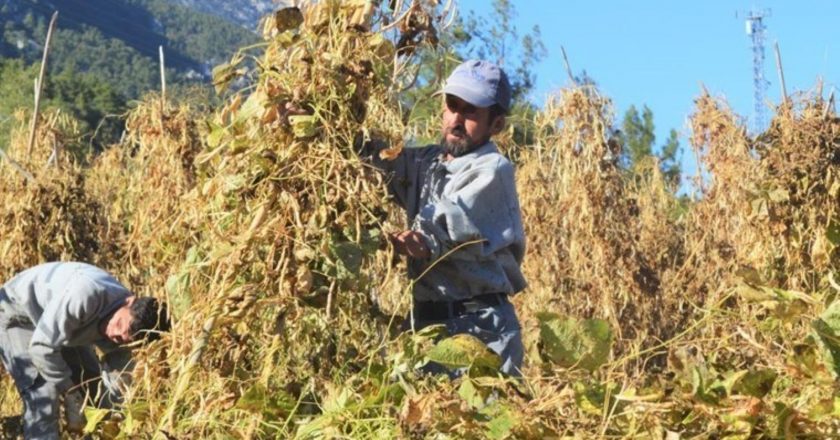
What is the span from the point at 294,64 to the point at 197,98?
17.4 ft

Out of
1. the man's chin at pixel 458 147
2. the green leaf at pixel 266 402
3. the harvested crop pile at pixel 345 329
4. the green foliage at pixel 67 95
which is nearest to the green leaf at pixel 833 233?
the harvested crop pile at pixel 345 329

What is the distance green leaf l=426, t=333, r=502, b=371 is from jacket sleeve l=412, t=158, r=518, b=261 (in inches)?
23.2

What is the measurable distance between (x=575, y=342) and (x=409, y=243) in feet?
2.34

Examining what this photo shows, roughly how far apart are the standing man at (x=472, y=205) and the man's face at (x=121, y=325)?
1294 millimetres

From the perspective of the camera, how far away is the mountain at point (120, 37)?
89150 millimetres

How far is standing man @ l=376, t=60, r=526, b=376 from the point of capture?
3.66 m

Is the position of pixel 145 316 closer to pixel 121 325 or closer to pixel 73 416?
pixel 121 325

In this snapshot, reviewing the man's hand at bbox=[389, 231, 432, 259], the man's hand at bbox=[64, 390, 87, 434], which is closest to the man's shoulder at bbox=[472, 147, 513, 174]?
the man's hand at bbox=[389, 231, 432, 259]

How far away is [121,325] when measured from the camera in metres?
4.70

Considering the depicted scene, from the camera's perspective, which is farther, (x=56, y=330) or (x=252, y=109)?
(x=56, y=330)

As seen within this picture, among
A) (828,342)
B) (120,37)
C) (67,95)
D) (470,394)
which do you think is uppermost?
(828,342)

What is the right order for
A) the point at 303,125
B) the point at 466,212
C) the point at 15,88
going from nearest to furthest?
the point at 303,125, the point at 466,212, the point at 15,88

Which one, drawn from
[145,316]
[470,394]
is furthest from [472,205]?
[145,316]

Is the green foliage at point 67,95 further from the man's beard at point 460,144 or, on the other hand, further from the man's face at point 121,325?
the man's beard at point 460,144
